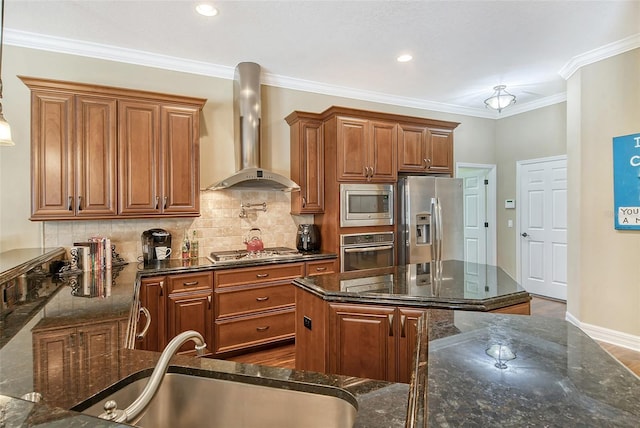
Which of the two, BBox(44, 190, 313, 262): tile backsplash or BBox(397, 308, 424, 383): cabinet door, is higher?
BBox(44, 190, 313, 262): tile backsplash

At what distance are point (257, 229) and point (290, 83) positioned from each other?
6.03 ft

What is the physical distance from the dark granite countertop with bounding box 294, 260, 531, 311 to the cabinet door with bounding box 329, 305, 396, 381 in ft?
0.22

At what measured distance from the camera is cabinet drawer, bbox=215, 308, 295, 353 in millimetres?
3182

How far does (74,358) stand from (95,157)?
237 centimetres

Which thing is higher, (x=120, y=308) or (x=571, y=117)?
(x=571, y=117)

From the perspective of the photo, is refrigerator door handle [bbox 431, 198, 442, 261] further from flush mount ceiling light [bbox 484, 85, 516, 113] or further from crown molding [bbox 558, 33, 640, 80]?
crown molding [bbox 558, 33, 640, 80]

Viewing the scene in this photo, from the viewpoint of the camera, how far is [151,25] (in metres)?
2.94

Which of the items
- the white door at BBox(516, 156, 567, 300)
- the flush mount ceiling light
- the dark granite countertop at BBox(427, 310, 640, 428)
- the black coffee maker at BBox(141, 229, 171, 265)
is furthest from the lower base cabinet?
the white door at BBox(516, 156, 567, 300)

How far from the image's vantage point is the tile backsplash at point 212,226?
3.19 m

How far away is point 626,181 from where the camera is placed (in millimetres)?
3391

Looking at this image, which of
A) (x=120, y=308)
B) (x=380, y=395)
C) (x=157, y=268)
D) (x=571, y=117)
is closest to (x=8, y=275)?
(x=120, y=308)

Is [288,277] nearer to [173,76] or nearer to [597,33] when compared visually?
[173,76]

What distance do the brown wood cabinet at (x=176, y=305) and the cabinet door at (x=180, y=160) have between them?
71cm

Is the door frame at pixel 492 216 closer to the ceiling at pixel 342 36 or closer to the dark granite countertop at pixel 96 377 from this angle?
the ceiling at pixel 342 36
